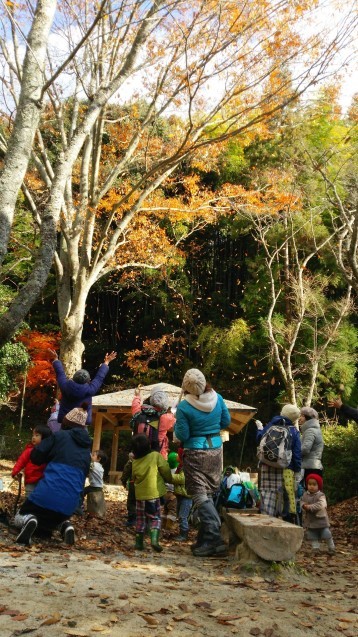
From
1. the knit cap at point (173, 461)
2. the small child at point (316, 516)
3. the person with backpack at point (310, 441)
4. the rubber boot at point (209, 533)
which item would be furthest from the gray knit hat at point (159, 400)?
the person with backpack at point (310, 441)

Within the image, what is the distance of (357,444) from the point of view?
40.1ft

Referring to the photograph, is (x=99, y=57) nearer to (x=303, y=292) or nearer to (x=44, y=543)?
(x=44, y=543)

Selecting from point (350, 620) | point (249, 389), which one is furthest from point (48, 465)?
point (249, 389)

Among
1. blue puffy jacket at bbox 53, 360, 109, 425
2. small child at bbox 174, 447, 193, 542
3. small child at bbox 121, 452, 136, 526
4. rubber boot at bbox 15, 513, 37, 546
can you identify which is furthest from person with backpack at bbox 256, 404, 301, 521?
rubber boot at bbox 15, 513, 37, 546

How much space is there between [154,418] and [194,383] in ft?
3.06

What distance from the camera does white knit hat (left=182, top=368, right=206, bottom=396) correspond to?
5.62 metres

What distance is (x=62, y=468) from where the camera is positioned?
527 cm

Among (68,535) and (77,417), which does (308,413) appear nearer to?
(77,417)

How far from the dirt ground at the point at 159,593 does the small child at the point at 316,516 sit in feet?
2.05

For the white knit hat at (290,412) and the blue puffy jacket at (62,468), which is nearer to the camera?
the blue puffy jacket at (62,468)

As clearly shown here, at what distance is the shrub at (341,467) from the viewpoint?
12367 millimetres

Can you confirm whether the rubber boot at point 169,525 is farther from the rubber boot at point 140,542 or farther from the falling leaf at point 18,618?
the falling leaf at point 18,618

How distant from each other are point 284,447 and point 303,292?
1094 centimetres

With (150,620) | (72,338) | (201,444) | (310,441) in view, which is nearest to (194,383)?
(201,444)
